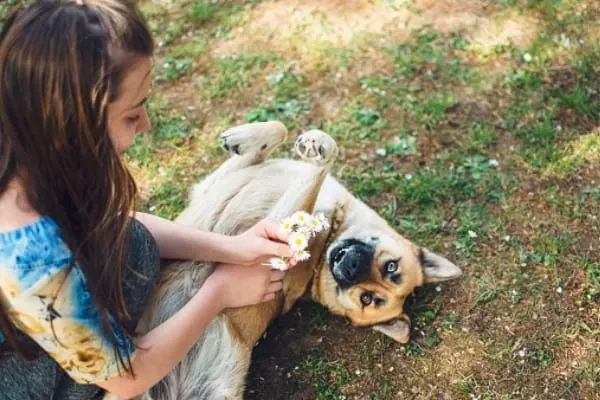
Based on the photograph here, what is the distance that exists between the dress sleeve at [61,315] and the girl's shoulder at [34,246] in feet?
0.04

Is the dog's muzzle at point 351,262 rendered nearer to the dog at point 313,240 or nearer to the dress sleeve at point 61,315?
the dog at point 313,240

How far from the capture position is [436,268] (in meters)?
4.11

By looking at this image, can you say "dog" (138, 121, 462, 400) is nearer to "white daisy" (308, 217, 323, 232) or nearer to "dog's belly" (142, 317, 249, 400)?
"dog's belly" (142, 317, 249, 400)

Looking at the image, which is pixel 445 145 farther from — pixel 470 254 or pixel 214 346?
pixel 214 346

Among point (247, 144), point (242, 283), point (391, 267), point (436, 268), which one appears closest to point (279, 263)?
point (242, 283)

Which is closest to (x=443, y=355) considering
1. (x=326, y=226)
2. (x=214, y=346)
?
(x=326, y=226)

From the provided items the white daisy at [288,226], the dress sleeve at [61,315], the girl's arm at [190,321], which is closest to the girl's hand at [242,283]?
the girl's arm at [190,321]

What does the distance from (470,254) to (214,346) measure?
5.62ft

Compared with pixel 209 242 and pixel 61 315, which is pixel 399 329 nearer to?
pixel 209 242

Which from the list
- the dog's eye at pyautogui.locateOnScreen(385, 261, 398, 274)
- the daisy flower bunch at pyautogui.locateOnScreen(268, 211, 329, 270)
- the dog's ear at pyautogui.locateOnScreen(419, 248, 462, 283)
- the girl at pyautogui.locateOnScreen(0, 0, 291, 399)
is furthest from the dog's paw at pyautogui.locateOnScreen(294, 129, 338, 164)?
the girl at pyautogui.locateOnScreen(0, 0, 291, 399)

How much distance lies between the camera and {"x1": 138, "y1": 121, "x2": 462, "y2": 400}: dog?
12.9ft

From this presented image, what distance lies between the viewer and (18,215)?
7.77ft

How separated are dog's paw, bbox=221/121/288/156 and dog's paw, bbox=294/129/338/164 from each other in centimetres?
19

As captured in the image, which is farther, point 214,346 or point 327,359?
point 327,359
